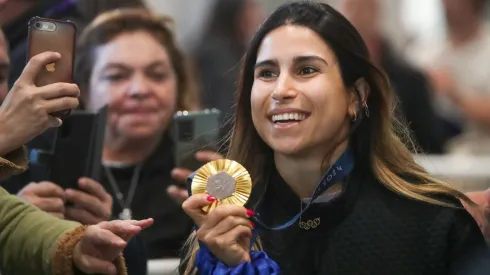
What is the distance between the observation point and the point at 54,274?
161cm

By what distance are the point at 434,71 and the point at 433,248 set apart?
1.29 metres

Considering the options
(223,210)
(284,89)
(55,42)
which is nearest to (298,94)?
(284,89)

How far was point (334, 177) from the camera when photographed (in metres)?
1.63

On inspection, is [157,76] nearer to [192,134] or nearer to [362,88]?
[192,134]

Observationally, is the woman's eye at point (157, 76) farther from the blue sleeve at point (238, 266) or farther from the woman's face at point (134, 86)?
the blue sleeve at point (238, 266)

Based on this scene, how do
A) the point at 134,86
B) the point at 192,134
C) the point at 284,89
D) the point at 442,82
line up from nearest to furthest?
1. the point at 284,89
2. the point at 192,134
3. the point at 134,86
4. the point at 442,82

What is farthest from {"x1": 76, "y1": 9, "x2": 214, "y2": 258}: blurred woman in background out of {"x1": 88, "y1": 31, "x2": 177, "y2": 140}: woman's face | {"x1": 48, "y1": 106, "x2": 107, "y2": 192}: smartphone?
{"x1": 48, "y1": 106, "x2": 107, "y2": 192}: smartphone

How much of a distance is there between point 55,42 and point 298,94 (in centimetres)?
44

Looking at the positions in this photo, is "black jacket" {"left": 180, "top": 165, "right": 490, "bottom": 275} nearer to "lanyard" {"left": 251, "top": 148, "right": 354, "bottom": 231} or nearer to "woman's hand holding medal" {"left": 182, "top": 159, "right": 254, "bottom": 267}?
"lanyard" {"left": 251, "top": 148, "right": 354, "bottom": 231}

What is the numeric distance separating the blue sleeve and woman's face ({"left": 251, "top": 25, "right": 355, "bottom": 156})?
0.19 meters

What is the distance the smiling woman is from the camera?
1598 mm

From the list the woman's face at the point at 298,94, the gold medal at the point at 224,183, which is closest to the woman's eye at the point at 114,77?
the woman's face at the point at 298,94

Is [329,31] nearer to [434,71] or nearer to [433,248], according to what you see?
[433,248]

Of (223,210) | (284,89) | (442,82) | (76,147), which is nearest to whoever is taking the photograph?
(223,210)
